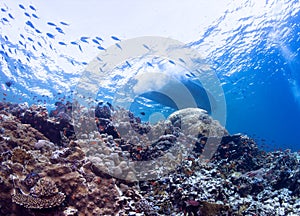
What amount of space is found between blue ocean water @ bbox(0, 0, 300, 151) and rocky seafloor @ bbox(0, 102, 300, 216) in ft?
14.2

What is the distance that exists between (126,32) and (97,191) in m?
17.3

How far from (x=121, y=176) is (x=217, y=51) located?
2163cm

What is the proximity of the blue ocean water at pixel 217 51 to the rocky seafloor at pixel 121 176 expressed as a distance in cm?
433

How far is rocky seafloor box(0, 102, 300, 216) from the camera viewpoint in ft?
16.3

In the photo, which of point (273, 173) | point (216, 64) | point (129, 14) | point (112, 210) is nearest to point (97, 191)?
point (112, 210)

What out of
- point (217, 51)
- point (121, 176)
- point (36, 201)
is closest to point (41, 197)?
point (36, 201)

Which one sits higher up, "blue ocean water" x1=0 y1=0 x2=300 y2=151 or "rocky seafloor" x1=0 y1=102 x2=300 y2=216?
"blue ocean water" x1=0 y1=0 x2=300 y2=151

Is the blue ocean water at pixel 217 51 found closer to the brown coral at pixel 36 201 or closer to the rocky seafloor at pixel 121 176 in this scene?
the rocky seafloor at pixel 121 176

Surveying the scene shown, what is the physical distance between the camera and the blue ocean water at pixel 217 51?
19656mm

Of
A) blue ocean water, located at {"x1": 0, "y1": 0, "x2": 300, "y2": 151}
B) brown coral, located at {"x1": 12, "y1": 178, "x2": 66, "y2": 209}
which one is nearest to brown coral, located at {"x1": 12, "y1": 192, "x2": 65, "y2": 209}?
brown coral, located at {"x1": 12, "y1": 178, "x2": 66, "y2": 209}

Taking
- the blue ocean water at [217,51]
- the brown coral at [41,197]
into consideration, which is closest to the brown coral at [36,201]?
the brown coral at [41,197]

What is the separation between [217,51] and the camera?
25312 millimetres

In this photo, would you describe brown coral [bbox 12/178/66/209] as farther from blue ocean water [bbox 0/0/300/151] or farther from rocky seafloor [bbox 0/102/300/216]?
blue ocean water [bbox 0/0/300/151]

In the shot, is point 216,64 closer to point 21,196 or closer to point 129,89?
point 129,89
